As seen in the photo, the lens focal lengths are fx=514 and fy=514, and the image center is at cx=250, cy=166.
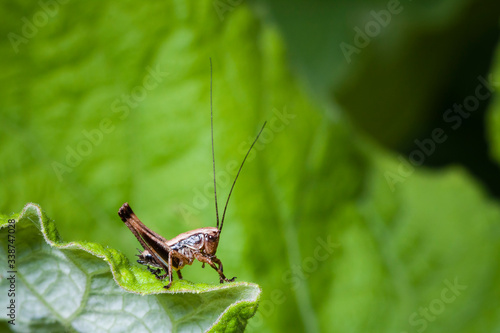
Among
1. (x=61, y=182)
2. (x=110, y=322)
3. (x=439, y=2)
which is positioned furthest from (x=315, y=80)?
(x=110, y=322)

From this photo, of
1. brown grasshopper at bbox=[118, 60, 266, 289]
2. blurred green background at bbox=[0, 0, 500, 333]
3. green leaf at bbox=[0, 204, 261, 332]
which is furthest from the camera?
brown grasshopper at bbox=[118, 60, 266, 289]

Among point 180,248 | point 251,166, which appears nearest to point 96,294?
point 180,248

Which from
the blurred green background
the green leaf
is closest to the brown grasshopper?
the blurred green background

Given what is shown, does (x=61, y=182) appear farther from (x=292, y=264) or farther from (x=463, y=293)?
(x=463, y=293)

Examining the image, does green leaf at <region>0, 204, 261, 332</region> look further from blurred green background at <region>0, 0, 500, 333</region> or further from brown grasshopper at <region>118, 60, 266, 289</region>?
brown grasshopper at <region>118, 60, 266, 289</region>

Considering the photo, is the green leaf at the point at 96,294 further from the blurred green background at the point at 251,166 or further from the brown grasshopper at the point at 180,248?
the brown grasshopper at the point at 180,248
